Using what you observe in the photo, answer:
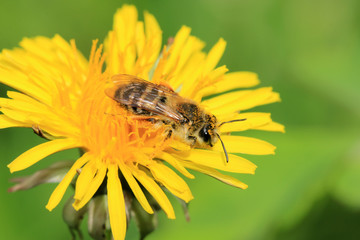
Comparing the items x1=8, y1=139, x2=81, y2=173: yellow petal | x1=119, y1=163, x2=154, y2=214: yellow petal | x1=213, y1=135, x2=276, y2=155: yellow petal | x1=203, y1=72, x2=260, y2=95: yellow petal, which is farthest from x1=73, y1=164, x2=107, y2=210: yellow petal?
x1=203, y1=72, x2=260, y2=95: yellow petal

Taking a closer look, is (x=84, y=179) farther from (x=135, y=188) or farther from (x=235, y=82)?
(x=235, y=82)

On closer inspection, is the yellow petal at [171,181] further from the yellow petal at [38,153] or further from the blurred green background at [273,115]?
the blurred green background at [273,115]

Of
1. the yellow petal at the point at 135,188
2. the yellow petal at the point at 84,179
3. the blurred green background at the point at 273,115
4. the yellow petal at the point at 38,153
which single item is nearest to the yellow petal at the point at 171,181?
the yellow petal at the point at 135,188

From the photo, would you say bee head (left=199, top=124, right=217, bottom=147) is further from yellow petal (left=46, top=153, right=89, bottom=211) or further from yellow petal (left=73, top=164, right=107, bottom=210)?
yellow petal (left=46, top=153, right=89, bottom=211)

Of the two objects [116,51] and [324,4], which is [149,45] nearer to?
[116,51]

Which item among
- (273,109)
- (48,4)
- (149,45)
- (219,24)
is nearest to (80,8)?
(48,4)

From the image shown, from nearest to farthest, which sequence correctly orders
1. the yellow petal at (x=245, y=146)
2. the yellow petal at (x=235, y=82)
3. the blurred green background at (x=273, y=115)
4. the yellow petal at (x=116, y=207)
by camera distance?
the yellow petal at (x=116, y=207) < the yellow petal at (x=245, y=146) < the yellow petal at (x=235, y=82) < the blurred green background at (x=273, y=115)
